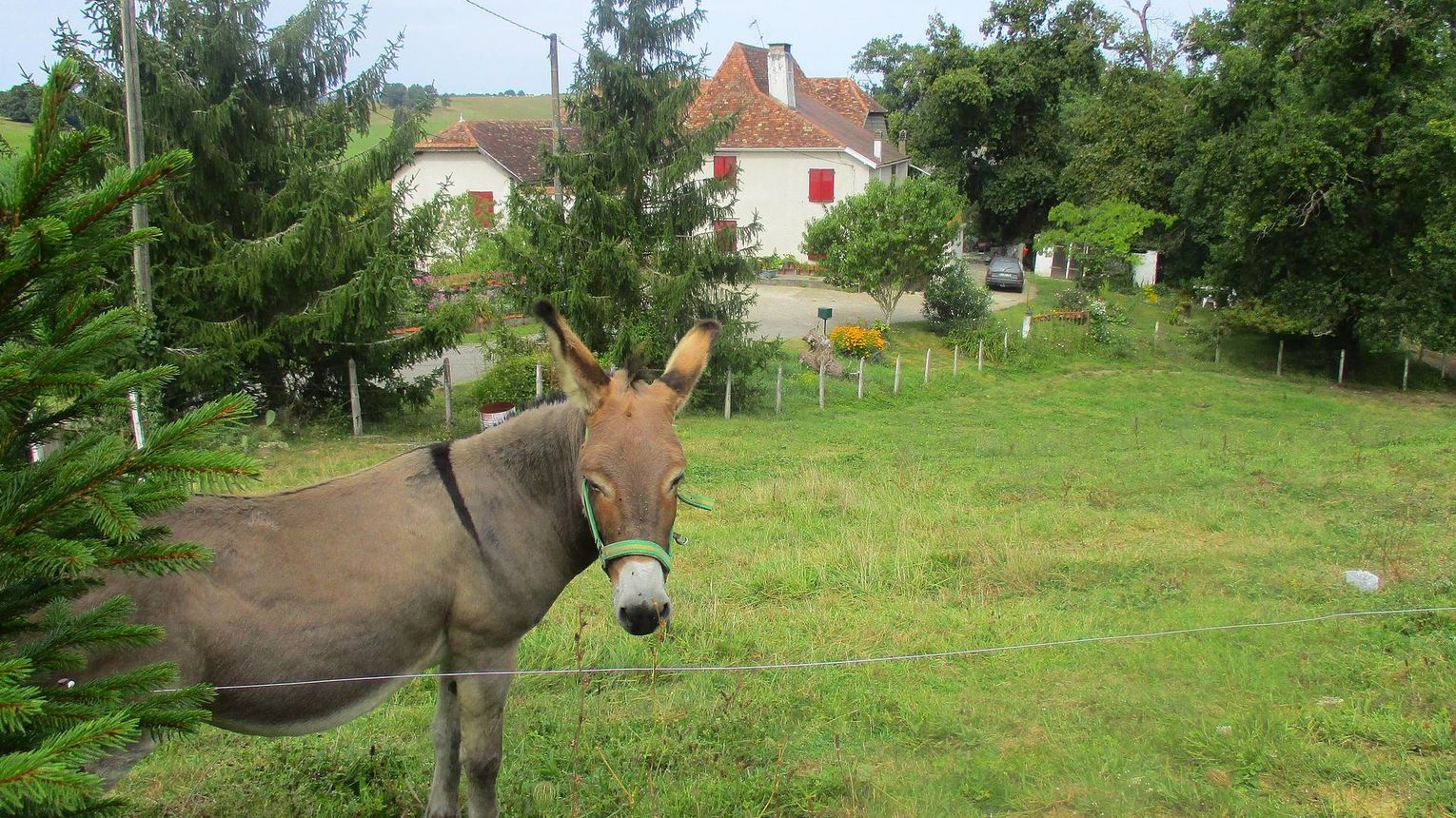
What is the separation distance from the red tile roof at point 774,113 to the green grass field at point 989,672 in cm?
3034

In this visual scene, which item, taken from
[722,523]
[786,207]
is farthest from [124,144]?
[786,207]

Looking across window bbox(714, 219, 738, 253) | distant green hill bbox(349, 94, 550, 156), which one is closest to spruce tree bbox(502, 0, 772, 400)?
window bbox(714, 219, 738, 253)

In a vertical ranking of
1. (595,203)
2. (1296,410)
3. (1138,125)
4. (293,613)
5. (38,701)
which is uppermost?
(1138,125)

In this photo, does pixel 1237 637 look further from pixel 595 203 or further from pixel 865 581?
pixel 595 203

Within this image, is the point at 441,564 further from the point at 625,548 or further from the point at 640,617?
the point at 640,617

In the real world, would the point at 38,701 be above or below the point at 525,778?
above

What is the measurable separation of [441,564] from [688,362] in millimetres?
1266

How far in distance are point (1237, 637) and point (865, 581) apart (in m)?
2.88

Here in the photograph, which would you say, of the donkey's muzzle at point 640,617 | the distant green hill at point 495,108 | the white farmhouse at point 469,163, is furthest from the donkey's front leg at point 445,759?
the distant green hill at point 495,108

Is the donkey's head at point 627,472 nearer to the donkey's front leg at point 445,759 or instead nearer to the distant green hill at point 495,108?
the donkey's front leg at point 445,759

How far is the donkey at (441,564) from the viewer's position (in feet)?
10.2

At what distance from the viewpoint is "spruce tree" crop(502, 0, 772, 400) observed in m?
19.4

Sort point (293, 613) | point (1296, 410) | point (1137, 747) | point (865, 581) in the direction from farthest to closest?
point (1296, 410) → point (865, 581) → point (1137, 747) → point (293, 613)

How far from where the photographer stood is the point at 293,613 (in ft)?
10.6
